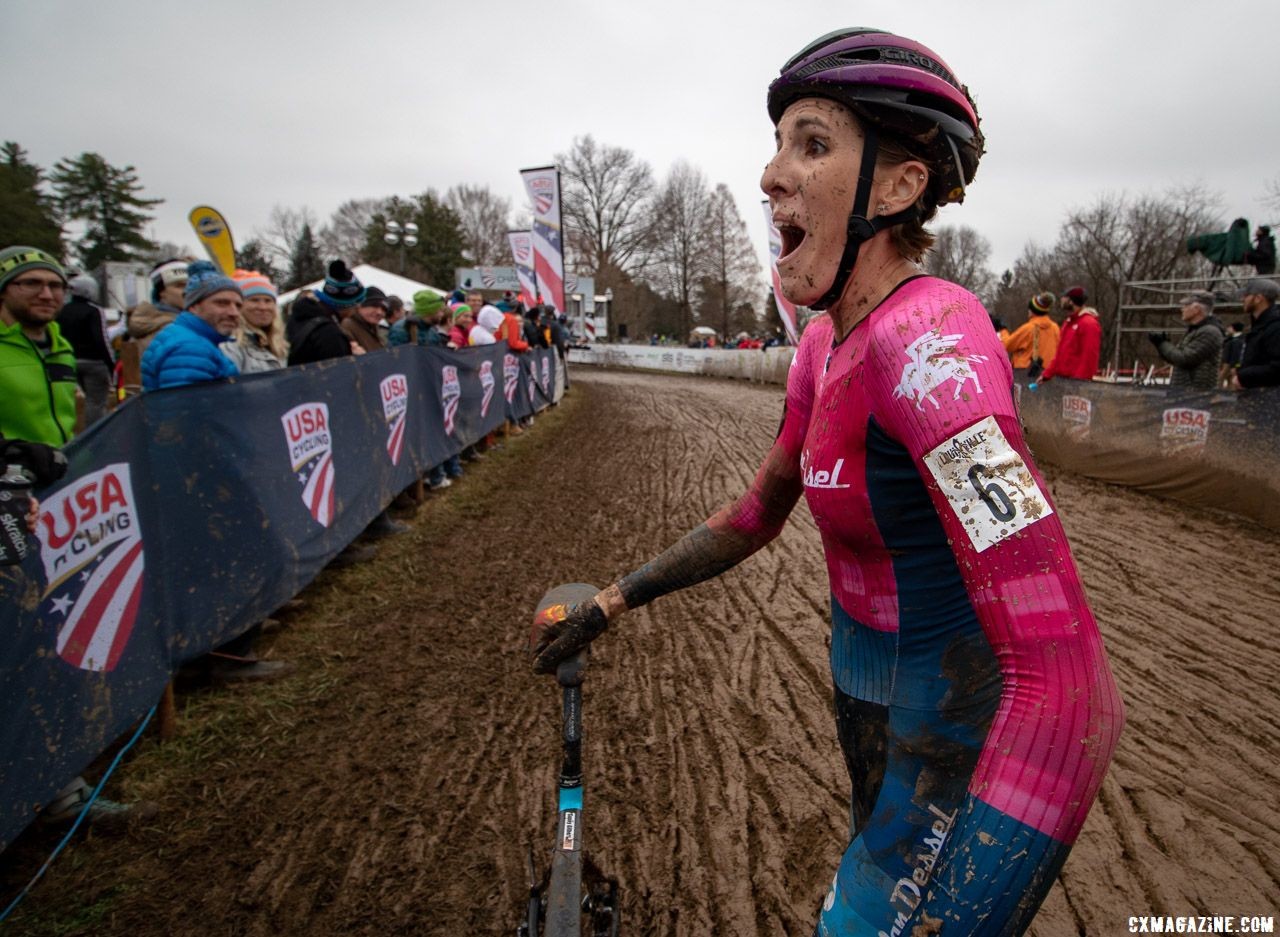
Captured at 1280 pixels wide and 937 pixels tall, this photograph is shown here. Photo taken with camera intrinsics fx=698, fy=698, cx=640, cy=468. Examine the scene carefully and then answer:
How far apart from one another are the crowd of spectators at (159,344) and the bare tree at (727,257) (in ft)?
162

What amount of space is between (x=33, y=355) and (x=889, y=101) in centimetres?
442

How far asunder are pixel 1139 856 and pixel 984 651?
244 cm

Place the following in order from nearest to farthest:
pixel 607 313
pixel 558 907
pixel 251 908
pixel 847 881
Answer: pixel 847 881 → pixel 558 907 → pixel 251 908 → pixel 607 313

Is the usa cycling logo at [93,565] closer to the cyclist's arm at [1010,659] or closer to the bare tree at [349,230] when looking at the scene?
the cyclist's arm at [1010,659]

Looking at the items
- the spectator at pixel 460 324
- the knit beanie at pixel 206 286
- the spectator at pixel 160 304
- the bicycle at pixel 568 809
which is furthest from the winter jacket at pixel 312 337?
the bicycle at pixel 568 809

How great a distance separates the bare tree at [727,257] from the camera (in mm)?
54406

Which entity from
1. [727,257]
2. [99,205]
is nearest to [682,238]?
[727,257]

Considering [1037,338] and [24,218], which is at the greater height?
[24,218]

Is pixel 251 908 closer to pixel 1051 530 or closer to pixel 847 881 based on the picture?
pixel 847 881

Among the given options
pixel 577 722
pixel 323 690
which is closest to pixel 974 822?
pixel 577 722

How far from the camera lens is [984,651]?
1.12 meters

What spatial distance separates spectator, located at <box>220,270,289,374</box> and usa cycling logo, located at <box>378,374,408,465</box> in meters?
1.31

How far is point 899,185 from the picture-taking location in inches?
48.7

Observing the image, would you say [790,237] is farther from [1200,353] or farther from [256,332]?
[1200,353]
